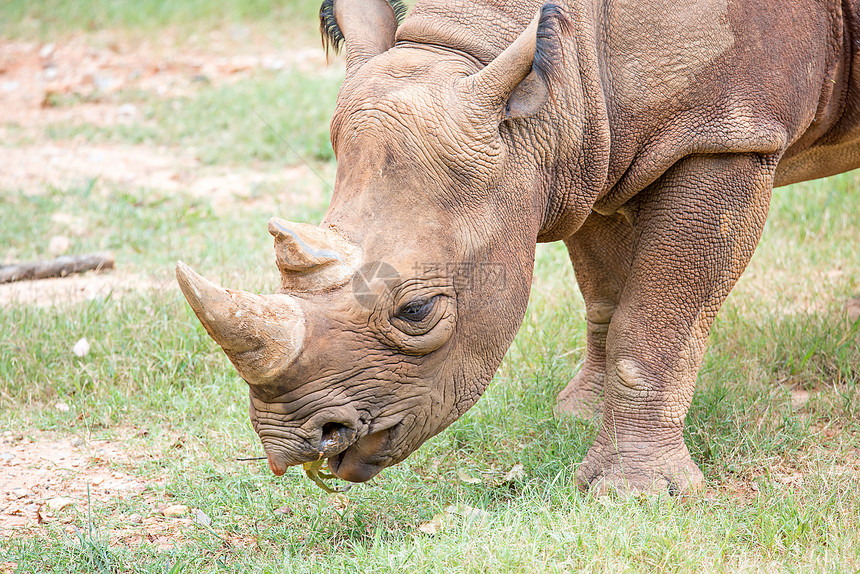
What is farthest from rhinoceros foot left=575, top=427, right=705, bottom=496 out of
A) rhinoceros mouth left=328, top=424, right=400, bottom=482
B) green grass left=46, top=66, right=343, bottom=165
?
green grass left=46, top=66, right=343, bottom=165

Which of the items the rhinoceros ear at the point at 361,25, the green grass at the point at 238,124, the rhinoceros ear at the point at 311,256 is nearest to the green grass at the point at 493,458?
the rhinoceros ear at the point at 311,256

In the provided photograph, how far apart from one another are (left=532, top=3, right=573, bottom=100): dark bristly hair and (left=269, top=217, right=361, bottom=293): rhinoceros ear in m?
0.95

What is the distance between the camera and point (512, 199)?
11.3 feet

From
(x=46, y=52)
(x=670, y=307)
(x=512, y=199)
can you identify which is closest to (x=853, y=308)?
(x=670, y=307)

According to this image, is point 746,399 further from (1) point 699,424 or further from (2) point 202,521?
(2) point 202,521

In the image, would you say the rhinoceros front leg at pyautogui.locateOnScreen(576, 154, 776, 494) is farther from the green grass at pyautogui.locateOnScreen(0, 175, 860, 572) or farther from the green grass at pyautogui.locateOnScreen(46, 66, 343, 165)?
the green grass at pyautogui.locateOnScreen(46, 66, 343, 165)

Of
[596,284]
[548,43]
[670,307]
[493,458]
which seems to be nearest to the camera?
[548,43]

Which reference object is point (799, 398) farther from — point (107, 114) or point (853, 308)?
point (107, 114)

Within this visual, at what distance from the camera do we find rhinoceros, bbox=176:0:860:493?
10.3ft

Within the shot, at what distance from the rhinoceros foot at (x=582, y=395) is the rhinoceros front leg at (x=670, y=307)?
0.67 m

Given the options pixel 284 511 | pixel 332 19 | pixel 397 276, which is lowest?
pixel 284 511

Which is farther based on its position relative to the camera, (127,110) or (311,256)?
(127,110)

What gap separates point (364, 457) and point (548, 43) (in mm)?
1624

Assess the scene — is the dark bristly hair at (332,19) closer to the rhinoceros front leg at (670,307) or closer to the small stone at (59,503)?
the rhinoceros front leg at (670,307)
